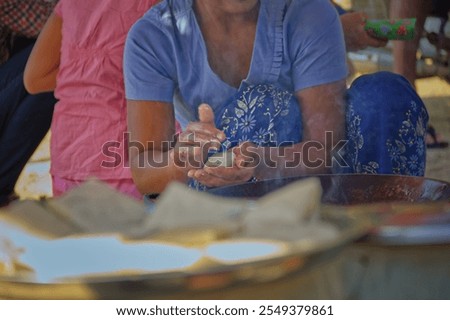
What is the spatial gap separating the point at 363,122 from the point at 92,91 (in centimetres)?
50

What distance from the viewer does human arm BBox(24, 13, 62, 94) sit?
1.51 meters

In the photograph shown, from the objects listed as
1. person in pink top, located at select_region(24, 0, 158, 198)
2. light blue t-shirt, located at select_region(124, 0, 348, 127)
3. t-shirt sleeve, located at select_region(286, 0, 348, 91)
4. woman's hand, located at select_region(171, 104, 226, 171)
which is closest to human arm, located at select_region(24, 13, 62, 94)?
person in pink top, located at select_region(24, 0, 158, 198)

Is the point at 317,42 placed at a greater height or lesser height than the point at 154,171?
greater

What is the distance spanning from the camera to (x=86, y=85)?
1.51 metres

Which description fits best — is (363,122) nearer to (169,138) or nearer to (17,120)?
(169,138)

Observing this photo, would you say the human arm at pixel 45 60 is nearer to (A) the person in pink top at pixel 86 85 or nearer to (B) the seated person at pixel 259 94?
(A) the person in pink top at pixel 86 85

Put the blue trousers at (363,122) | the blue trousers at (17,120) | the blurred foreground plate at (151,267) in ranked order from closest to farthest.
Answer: the blurred foreground plate at (151,267), the blue trousers at (363,122), the blue trousers at (17,120)

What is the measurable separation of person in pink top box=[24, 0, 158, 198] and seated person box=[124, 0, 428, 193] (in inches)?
A: 1.5

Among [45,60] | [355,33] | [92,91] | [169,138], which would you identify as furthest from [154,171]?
[355,33]

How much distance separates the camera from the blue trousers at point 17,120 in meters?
1.56

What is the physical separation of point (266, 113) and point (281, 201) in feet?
0.64

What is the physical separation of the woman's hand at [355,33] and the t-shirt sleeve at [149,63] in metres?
0.32

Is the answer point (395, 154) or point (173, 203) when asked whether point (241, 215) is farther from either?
point (395, 154)

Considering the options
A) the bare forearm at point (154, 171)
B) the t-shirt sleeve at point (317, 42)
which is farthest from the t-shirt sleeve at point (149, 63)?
the t-shirt sleeve at point (317, 42)
